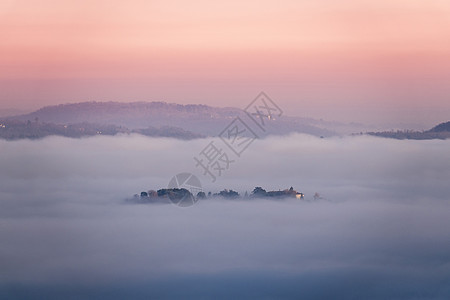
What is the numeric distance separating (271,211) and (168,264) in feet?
52.6

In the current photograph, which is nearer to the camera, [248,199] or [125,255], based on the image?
[125,255]

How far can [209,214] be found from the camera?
266 feet

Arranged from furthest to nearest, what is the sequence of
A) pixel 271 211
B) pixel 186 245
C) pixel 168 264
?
pixel 271 211 < pixel 186 245 < pixel 168 264

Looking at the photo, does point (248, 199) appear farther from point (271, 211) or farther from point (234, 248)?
point (234, 248)

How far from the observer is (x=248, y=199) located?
8419 cm

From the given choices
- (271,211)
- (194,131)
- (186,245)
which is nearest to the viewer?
(186,245)

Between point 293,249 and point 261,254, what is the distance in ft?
11.6

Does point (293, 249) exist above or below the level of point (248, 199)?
below

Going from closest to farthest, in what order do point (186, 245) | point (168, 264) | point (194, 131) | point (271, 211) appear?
point (168, 264), point (186, 245), point (271, 211), point (194, 131)

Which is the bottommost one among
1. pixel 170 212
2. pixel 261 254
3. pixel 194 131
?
pixel 261 254

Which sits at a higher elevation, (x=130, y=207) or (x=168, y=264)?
(x=130, y=207)

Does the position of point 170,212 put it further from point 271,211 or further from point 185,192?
point 271,211

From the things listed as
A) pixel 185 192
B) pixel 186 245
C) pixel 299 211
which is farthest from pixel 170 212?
pixel 299 211

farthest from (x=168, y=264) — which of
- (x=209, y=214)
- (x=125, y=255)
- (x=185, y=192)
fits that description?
(x=185, y=192)
